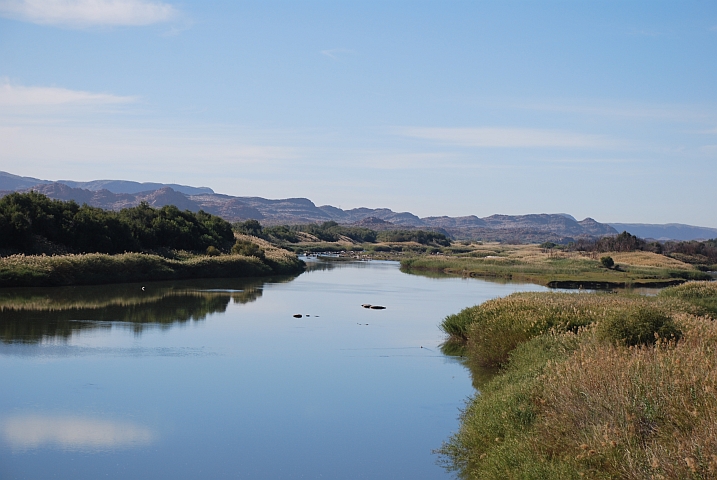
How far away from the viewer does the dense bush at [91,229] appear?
130 feet

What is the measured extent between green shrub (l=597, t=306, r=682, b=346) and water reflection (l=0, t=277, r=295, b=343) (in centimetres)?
1578

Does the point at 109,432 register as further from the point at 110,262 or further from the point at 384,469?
the point at 110,262

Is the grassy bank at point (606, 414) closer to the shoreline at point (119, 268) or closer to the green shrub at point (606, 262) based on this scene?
the shoreline at point (119, 268)

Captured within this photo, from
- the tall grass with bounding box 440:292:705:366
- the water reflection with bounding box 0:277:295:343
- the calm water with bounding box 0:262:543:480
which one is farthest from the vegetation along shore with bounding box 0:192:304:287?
the tall grass with bounding box 440:292:705:366

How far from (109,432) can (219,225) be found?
51758 millimetres

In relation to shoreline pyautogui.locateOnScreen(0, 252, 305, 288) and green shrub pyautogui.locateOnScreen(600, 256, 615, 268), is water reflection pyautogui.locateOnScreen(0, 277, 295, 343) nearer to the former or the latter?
shoreline pyautogui.locateOnScreen(0, 252, 305, 288)

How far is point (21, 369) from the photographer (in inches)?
685

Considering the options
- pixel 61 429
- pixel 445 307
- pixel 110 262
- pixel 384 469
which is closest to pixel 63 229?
pixel 110 262

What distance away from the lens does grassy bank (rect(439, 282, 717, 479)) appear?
718 cm

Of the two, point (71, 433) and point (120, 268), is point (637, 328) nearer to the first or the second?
point (71, 433)

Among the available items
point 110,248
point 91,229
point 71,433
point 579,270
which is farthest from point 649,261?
point 71,433

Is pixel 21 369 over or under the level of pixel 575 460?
under

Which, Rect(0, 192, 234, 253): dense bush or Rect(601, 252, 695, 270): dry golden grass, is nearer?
Rect(0, 192, 234, 253): dense bush

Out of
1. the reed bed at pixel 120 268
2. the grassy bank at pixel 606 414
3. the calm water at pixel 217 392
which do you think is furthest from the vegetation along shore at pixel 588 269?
the grassy bank at pixel 606 414
